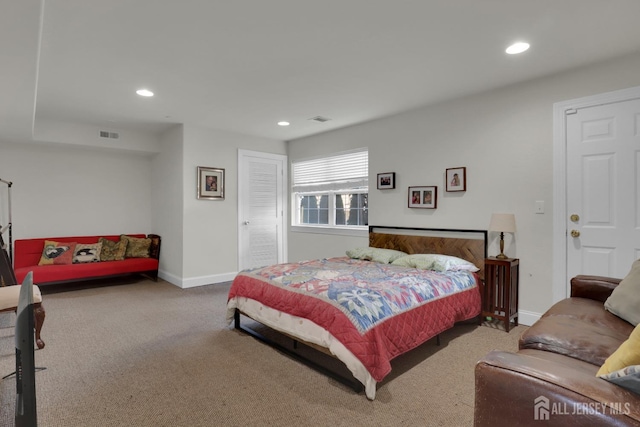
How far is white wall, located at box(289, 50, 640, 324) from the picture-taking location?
10.1 feet

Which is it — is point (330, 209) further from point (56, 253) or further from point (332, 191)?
point (56, 253)

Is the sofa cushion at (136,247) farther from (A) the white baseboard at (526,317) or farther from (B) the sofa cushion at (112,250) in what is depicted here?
(A) the white baseboard at (526,317)

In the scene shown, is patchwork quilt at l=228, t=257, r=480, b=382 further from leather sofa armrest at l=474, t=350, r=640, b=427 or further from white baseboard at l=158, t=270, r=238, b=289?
white baseboard at l=158, t=270, r=238, b=289

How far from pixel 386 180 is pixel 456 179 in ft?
3.05

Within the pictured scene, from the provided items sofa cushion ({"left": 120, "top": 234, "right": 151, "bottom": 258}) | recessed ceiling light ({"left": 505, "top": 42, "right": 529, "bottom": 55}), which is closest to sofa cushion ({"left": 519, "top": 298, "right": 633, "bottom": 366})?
recessed ceiling light ({"left": 505, "top": 42, "right": 529, "bottom": 55})

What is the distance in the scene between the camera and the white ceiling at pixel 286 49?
206 cm

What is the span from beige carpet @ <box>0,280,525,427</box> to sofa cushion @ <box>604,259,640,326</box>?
939mm

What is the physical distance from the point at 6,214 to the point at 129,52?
3.88 m

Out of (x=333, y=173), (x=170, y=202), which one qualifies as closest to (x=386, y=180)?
(x=333, y=173)

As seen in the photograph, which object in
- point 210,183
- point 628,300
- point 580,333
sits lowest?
point 580,333

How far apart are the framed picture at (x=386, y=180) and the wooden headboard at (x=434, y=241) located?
537 millimetres

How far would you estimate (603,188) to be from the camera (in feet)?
9.23

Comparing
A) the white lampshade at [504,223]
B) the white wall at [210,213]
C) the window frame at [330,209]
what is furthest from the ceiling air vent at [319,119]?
the white lampshade at [504,223]

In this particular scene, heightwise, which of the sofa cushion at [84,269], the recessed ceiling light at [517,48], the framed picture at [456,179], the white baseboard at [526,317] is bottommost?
the white baseboard at [526,317]
